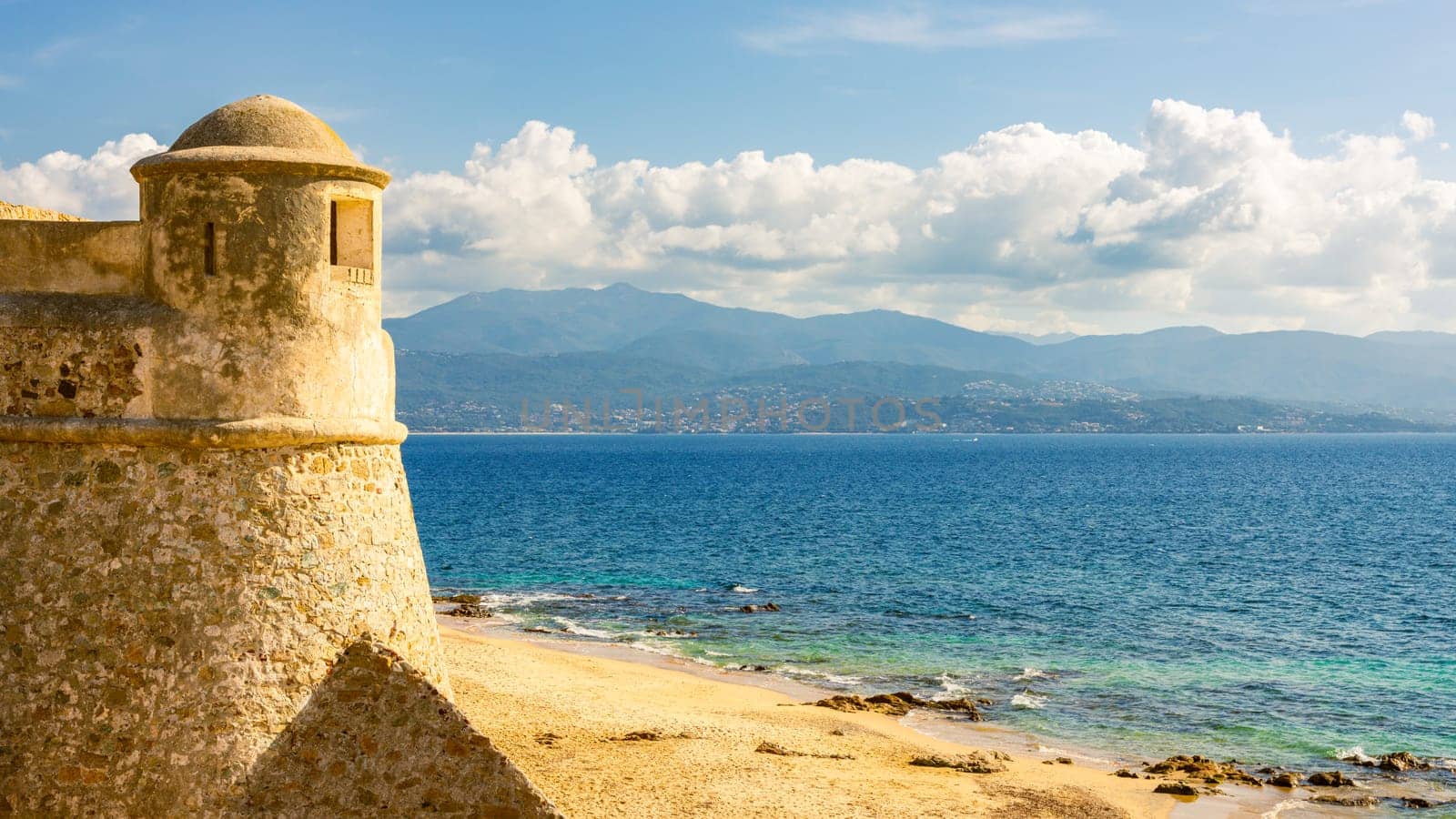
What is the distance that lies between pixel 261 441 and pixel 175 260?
184cm

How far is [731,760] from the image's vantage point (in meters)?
21.5

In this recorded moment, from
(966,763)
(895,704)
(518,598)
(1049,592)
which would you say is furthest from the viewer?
(1049,592)

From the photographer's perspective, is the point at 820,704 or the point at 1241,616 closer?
the point at 820,704

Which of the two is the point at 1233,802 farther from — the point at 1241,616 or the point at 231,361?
the point at 1241,616

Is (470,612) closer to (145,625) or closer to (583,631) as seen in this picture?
(583,631)

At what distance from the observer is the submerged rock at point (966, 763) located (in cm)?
2223

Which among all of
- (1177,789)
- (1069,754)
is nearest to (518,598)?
(1069,754)

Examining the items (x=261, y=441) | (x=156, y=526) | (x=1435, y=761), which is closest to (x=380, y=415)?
(x=261, y=441)

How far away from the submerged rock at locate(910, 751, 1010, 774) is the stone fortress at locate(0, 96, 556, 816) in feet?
42.7

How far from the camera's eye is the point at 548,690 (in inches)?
1059

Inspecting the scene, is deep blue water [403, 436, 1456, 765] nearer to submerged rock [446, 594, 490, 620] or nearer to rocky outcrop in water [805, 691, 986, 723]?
rocky outcrop in water [805, 691, 986, 723]

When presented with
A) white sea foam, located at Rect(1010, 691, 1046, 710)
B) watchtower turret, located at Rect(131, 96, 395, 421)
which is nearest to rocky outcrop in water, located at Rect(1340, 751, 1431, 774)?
white sea foam, located at Rect(1010, 691, 1046, 710)

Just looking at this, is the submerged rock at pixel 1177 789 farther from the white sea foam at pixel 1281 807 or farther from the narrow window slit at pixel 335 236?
the narrow window slit at pixel 335 236

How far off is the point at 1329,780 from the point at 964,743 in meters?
6.60
